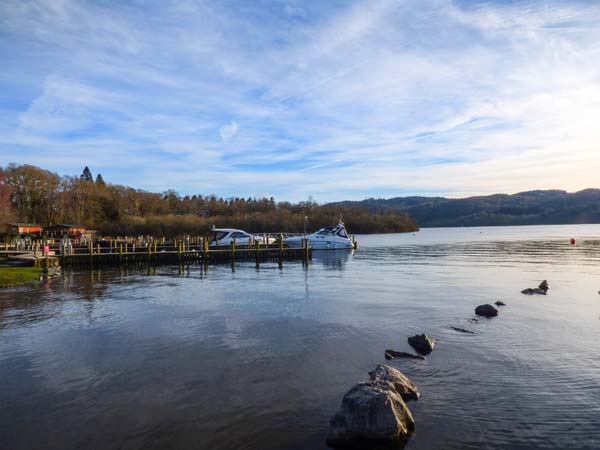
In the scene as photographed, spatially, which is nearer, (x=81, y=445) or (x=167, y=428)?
(x=81, y=445)

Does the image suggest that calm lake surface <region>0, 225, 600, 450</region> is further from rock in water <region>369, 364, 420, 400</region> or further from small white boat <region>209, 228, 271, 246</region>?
small white boat <region>209, 228, 271, 246</region>

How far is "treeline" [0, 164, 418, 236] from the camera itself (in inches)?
3371

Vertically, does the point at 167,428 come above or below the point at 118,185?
below

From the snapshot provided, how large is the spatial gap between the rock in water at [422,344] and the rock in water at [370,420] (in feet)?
16.6

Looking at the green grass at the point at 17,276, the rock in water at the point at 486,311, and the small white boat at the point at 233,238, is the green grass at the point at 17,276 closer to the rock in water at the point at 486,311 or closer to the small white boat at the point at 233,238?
the rock in water at the point at 486,311

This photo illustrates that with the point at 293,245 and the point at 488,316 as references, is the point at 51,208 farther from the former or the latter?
the point at 488,316

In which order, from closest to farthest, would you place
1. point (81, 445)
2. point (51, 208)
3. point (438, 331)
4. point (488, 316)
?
point (81, 445) → point (438, 331) → point (488, 316) → point (51, 208)

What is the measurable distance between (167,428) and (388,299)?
52.7 ft

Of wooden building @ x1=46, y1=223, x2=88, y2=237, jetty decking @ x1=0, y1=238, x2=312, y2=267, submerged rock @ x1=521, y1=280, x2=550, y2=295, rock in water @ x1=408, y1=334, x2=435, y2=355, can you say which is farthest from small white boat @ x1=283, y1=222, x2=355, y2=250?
rock in water @ x1=408, y1=334, x2=435, y2=355

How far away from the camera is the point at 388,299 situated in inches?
893

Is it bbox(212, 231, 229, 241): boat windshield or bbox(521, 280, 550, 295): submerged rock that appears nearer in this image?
bbox(521, 280, 550, 295): submerged rock

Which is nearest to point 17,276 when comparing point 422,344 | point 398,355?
point 398,355

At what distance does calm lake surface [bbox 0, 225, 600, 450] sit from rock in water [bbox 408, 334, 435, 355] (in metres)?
0.31

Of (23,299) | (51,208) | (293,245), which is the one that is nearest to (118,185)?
(51,208)
